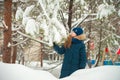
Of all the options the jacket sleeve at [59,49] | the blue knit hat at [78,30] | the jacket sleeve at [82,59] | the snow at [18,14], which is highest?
the snow at [18,14]

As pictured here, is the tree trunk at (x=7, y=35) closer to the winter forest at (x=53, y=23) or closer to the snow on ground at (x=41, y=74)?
the winter forest at (x=53, y=23)

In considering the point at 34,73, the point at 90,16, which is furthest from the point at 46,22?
the point at 34,73

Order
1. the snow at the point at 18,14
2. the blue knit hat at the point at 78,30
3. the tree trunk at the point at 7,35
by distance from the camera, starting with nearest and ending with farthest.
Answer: the blue knit hat at the point at 78,30 < the tree trunk at the point at 7,35 < the snow at the point at 18,14

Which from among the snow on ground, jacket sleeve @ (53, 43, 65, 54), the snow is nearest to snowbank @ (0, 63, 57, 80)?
the snow on ground

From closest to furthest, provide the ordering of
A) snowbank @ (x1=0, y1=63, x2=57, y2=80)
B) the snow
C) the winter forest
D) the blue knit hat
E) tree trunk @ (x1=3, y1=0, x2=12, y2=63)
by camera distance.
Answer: snowbank @ (x1=0, y1=63, x2=57, y2=80) → the blue knit hat → tree trunk @ (x1=3, y1=0, x2=12, y2=63) → the winter forest → the snow

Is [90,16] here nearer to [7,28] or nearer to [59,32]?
[59,32]

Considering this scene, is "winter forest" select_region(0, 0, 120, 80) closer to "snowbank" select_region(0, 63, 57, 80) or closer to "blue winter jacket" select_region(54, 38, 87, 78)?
"blue winter jacket" select_region(54, 38, 87, 78)

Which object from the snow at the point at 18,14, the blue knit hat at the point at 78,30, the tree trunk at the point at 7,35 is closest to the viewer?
the blue knit hat at the point at 78,30

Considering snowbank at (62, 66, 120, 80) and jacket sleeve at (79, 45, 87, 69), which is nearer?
snowbank at (62, 66, 120, 80)

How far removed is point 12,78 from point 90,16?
542 cm

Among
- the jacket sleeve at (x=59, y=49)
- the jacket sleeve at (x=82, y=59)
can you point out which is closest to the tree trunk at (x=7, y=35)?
the jacket sleeve at (x=59, y=49)

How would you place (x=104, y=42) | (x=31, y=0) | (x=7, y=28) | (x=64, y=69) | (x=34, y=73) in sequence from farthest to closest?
(x=104, y=42) < (x=31, y=0) < (x=7, y=28) < (x=64, y=69) < (x=34, y=73)

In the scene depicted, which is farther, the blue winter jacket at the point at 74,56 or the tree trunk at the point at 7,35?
the tree trunk at the point at 7,35

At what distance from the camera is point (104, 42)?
24.5ft
